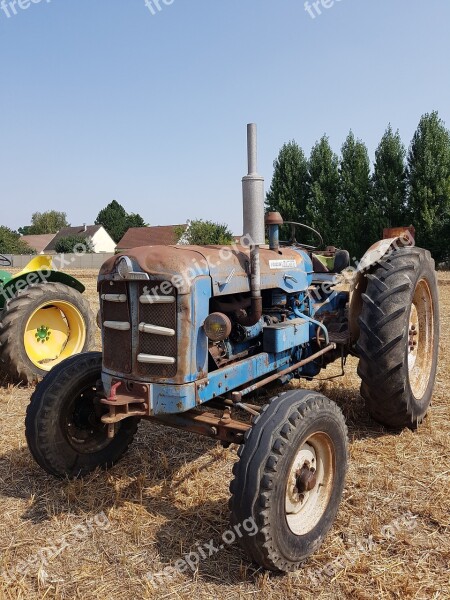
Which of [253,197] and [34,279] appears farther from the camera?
[34,279]

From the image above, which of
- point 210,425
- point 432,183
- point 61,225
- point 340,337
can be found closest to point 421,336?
point 340,337

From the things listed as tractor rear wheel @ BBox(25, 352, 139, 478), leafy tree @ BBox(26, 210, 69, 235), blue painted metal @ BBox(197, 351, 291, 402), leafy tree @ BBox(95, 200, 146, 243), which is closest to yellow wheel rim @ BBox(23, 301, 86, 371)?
tractor rear wheel @ BBox(25, 352, 139, 478)

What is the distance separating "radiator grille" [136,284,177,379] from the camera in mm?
2553

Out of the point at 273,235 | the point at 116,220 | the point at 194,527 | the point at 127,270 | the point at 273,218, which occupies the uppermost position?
the point at 116,220

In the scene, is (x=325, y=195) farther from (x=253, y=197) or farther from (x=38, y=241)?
(x=38, y=241)

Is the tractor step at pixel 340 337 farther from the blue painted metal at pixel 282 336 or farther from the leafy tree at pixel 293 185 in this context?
the leafy tree at pixel 293 185

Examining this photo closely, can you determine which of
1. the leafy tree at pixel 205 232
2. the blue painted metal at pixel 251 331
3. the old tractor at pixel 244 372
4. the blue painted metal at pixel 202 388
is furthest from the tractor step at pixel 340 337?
the leafy tree at pixel 205 232

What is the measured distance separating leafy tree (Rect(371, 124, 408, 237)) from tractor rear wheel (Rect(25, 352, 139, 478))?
83.4ft

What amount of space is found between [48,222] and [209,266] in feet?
297

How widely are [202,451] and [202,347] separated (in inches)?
48.4

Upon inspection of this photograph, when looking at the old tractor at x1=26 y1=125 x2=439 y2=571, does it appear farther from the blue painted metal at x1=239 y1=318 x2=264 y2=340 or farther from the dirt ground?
the dirt ground

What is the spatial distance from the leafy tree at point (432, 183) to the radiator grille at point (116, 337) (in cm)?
2534

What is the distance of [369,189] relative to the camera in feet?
89.6

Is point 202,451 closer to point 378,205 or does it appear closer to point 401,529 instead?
point 401,529
